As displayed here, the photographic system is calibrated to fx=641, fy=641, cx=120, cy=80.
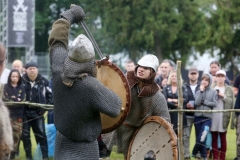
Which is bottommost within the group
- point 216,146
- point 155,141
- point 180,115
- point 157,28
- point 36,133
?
point 216,146

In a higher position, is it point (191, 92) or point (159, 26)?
point (159, 26)

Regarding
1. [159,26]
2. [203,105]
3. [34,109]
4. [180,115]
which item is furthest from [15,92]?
[159,26]

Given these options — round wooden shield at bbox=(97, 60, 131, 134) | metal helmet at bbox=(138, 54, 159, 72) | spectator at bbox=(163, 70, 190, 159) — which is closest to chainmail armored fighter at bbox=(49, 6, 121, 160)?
round wooden shield at bbox=(97, 60, 131, 134)

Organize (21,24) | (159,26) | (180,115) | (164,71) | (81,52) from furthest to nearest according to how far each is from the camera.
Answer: (159,26) → (21,24) → (164,71) → (180,115) → (81,52)

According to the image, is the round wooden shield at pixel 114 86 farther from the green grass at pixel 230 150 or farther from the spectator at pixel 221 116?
the spectator at pixel 221 116

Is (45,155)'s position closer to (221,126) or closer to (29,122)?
(29,122)

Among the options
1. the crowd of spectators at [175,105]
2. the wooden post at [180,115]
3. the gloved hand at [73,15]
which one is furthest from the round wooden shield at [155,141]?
the crowd of spectators at [175,105]

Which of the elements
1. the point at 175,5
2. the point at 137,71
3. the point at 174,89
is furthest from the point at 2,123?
the point at 175,5

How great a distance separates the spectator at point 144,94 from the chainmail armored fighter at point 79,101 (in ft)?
4.03

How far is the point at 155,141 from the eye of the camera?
648cm

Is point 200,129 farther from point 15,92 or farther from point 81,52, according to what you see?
point 81,52

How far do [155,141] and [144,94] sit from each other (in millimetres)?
504

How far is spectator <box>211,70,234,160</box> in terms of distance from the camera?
33.3 feet

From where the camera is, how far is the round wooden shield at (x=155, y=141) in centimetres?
629
